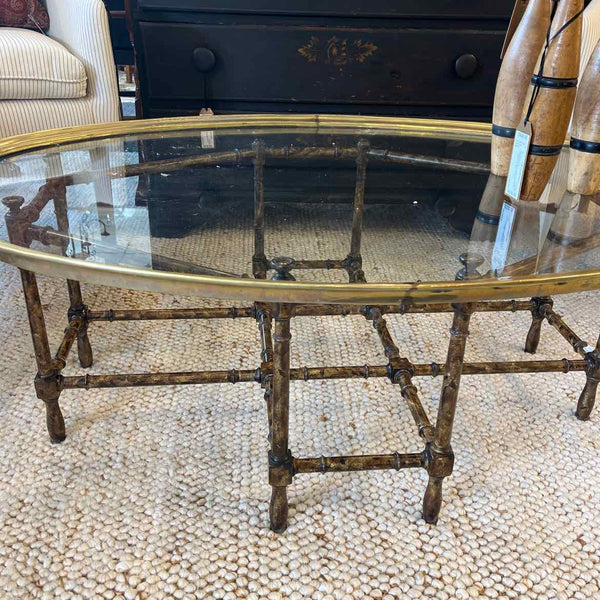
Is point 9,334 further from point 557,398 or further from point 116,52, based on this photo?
point 116,52

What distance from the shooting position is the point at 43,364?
838mm

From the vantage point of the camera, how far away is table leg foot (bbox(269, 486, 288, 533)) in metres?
0.74

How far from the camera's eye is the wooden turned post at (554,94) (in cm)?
77

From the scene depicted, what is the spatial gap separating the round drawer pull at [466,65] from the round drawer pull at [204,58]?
1.91 ft

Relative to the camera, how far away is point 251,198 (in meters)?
0.96

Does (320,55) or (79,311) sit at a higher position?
(320,55)

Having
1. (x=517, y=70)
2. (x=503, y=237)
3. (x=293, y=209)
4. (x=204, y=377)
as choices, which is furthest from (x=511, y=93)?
(x=204, y=377)

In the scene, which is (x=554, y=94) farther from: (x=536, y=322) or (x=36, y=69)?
(x=36, y=69)

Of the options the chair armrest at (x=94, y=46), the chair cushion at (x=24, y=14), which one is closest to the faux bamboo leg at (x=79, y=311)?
the chair armrest at (x=94, y=46)

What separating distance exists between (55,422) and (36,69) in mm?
923

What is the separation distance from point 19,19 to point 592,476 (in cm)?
165

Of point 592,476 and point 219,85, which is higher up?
point 219,85

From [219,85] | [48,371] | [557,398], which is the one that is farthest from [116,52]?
[557,398]

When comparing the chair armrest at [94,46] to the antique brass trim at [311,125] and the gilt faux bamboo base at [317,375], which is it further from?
the gilt faux bamboo base at [317,375]
